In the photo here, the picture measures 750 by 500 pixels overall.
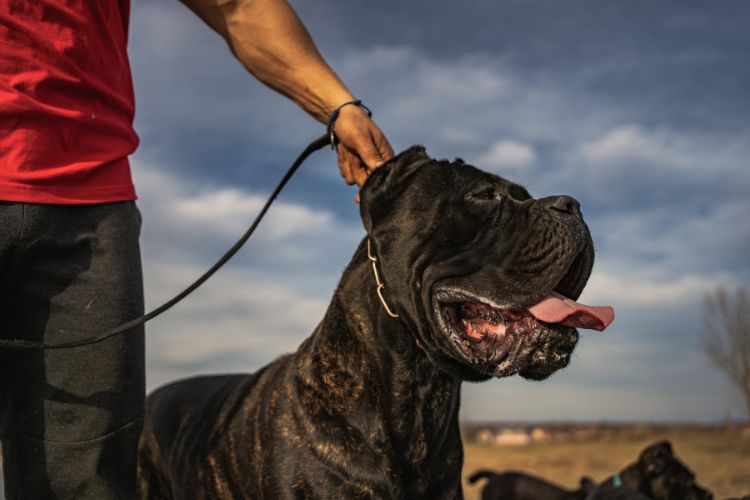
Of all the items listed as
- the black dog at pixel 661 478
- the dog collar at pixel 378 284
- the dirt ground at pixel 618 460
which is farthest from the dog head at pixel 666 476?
the dog collar at pixel 378 284

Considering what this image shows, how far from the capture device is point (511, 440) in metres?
30.3

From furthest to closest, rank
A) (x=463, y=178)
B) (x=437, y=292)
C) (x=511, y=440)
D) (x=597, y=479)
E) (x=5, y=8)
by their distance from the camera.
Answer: (x=511, y=440)
(x=597, y=479)
(x=463, y=178)
(x=437, y=292)
(x=5, y=8)

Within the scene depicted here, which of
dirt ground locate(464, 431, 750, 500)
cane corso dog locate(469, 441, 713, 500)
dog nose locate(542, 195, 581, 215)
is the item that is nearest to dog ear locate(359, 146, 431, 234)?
dog nose locate(542, 195, 581, 215)

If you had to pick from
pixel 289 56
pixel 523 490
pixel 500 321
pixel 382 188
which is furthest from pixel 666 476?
pixel 289 56

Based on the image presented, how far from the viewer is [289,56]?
3082mm

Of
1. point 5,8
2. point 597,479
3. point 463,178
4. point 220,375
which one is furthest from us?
point 597,479

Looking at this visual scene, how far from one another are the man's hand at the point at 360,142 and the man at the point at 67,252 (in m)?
0.79

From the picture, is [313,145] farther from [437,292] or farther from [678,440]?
[678,440]

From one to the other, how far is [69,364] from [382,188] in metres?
1.26

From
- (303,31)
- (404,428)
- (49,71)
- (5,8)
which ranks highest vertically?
(303,31)

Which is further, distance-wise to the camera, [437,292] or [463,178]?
[463,178]

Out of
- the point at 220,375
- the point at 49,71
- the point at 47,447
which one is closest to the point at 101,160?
the point at 49,71

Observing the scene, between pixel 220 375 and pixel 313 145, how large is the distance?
1.80m

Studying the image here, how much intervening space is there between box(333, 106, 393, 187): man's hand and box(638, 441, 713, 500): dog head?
6763 mm
